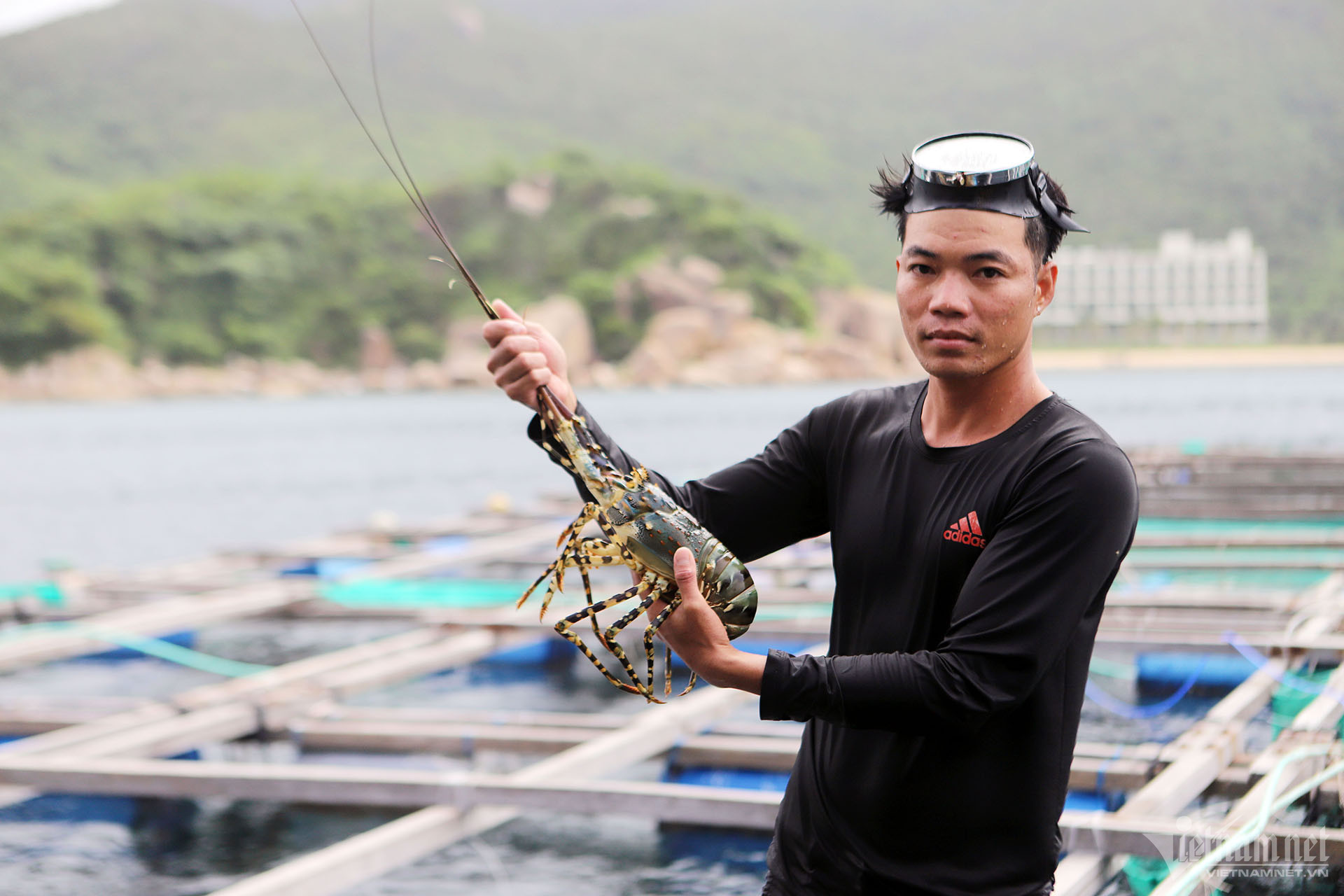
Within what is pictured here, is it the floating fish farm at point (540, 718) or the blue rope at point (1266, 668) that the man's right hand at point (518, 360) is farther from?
the blue rope at point (1266, 668)

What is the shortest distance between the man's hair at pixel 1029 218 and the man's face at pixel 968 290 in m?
0.03

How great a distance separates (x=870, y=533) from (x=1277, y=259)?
399 ft

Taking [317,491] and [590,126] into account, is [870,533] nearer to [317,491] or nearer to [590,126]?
[317,491]

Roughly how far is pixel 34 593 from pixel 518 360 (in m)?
10.7

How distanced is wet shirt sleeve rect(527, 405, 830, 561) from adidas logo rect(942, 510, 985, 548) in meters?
0.45

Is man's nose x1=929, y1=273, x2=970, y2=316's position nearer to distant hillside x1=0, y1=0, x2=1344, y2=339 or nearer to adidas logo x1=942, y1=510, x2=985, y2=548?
adidas logo x1=942, y1=510, x2=985, y2=548

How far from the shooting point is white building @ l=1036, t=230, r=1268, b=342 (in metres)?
116

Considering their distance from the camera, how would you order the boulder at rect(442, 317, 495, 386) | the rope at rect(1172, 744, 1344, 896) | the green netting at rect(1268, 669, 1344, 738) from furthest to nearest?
the boulder at rect(442, 317, 495, 386) < the green netting at rect(1268, 669, 1344, 738) < the rope at rect(1172, 744, 1344, 896)

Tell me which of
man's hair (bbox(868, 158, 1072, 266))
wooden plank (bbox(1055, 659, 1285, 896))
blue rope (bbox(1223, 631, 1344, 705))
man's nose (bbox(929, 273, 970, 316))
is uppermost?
man's hair (bbox(868, 158, 1072, 266))

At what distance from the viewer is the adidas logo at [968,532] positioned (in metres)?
2.05

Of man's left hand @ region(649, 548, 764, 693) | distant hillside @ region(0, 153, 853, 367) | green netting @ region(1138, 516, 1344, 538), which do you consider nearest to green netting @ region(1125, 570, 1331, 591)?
green netting @ region(1138, 516, 1344, 538)

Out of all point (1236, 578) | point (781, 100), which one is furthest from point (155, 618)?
point (781, 100)

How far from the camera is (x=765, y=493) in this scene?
2502mm

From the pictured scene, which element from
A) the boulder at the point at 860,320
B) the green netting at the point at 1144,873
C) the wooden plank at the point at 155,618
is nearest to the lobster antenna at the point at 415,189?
the green netting at the point at 1144,873
